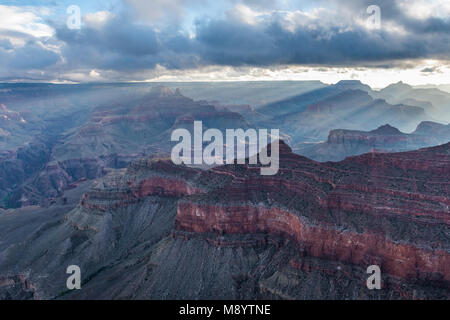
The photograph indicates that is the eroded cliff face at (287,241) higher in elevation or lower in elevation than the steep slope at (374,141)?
lower

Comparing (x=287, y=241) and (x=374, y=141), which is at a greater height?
(x=374, y=141)

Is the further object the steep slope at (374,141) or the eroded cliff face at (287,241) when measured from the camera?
the steep slope at (374,141)

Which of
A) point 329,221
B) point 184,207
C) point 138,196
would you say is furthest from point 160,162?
point 329,221

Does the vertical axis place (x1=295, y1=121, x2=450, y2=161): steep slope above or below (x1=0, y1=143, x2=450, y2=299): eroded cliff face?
above

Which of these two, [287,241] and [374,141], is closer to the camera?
[287,241]

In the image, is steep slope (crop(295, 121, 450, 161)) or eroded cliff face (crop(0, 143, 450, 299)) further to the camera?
steep slope (crop(295, 121, 450, 161))

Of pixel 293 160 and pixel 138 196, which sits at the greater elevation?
pixel 293 160

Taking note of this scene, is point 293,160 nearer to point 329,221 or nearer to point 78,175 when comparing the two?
point 329,221

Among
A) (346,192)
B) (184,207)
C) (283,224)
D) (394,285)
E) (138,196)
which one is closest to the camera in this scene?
(394,285)
